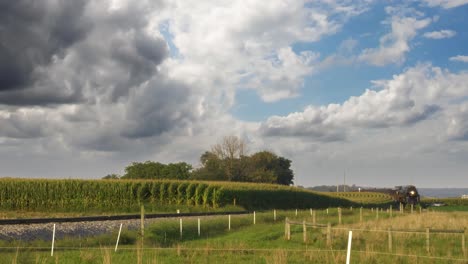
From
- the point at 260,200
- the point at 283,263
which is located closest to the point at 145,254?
the point at 283,263

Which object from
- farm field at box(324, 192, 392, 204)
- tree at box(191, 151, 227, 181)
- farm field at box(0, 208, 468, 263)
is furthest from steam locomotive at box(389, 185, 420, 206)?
farm field at box(0, 208, 468, 263)

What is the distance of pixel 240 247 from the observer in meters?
23.7

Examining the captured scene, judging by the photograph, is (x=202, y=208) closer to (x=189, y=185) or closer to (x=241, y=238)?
(x=189, y=185)

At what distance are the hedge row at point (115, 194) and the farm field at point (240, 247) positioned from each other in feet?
74.2

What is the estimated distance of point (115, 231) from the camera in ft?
97.2

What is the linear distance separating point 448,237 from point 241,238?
10348 millimetres

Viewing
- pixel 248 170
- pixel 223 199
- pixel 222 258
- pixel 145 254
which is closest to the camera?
pixel 222 258

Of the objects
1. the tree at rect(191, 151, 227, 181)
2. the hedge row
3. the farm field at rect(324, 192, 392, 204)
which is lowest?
the farm field at rect(324, 192, 392, 204)

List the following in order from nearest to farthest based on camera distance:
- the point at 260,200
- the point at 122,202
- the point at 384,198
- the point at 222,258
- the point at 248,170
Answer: the point at 222,258 < the point at 122,202 < the point at 260,200 < the point at 384,198 < the point at 248,170

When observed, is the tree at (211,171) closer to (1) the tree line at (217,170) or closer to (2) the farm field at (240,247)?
(1) the tree line at (217,170)

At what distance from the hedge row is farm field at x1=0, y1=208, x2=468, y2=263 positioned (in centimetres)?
2263

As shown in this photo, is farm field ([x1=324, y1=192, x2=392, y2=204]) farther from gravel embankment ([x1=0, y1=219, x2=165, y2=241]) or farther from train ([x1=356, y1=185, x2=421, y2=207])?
gravel embankment ([x1=0, y1=219, x2=165, y2=241])

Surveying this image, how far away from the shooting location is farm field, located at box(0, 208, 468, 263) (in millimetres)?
19109

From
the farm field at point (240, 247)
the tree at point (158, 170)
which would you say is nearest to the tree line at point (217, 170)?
the tree at point (158, 170)
